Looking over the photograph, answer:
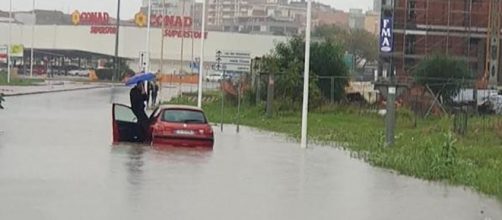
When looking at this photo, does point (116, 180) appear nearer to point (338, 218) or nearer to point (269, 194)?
point (269, 194)

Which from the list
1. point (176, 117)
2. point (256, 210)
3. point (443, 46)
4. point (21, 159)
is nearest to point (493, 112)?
point (443, 46)

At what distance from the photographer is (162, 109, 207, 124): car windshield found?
92.9 ft

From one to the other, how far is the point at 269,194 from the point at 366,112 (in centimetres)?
3050

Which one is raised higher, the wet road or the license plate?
the license plate

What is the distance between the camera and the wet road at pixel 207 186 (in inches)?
563

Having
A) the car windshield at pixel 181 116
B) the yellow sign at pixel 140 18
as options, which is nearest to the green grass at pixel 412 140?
the car windshield at pixel 181 116

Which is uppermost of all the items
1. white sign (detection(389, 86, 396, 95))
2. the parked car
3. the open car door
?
white sign (detection(389, 86, 396, 95))

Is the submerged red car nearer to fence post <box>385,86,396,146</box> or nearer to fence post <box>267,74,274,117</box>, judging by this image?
fence post <box>385,86,396,146</box>

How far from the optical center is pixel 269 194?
1684 cm

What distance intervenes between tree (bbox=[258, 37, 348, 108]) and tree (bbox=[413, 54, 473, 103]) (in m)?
4.22

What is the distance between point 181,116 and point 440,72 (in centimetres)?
2930

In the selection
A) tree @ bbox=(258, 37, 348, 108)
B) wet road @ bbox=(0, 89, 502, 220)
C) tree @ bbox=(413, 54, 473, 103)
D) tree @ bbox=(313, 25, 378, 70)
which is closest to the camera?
wet road @ bbox=(0, 89, 502, 220)

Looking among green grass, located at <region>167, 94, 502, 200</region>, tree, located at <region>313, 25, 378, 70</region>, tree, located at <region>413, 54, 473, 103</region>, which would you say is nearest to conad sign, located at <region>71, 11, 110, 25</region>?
tree, located at <region>313, 25, 378, 70</region>

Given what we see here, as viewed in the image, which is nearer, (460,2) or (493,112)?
(493,112)
